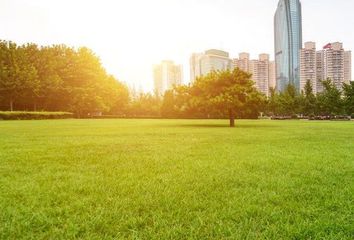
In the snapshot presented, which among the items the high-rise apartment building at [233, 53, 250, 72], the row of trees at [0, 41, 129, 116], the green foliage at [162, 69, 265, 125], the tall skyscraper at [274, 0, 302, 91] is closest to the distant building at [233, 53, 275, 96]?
the high-rise apartment building at [233, 53, 250, 72]

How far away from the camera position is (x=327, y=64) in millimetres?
82188

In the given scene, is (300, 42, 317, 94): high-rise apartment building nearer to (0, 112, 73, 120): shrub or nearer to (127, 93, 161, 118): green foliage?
(127, 93, 161, 118): green foliage

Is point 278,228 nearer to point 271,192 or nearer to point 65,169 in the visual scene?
point 271,192

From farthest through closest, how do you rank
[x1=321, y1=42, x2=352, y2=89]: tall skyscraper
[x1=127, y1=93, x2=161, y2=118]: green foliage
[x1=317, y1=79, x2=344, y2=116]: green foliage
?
[x1=321, y1=42, x2=352, y2=89]: tall skyscraper < [x1=127, y1=93, x2=161, y2=118]: green foliage < [x1=317, y1=79, x2=344, y2=116]: green foliage

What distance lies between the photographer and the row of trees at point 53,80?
4744cm

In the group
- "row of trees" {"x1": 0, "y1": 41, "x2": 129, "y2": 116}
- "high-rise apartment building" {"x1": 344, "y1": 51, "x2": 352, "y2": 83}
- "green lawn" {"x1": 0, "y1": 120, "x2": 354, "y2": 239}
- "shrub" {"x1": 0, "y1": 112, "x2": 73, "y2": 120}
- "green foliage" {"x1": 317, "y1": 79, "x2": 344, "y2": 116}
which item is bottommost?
"green lawn" {"x1": 0, "y1": 120, "x2": 354, "y2": 239}

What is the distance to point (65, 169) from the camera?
6.05 metres

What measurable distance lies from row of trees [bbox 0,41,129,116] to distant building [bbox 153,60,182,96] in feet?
179

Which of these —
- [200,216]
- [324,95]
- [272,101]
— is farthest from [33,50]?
[200,216]

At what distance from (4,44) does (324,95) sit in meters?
48.5

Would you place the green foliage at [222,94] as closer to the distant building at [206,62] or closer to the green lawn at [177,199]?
the green lawn at [177,199]

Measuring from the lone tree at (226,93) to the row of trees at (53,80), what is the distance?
31334 millimetres

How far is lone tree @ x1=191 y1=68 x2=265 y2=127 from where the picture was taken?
23281mm

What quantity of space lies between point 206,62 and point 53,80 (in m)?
76.7
